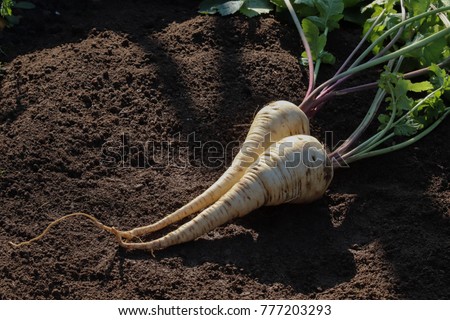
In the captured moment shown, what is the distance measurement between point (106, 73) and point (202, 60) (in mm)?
496

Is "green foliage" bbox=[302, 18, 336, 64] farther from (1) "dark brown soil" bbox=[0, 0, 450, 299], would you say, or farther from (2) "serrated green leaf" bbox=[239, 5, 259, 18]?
(2) "serrated green leaf" bbox=[239, 5, 259, 18]

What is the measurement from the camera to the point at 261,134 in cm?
383

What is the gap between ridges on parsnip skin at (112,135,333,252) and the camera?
11.7ft

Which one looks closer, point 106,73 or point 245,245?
point 245,245

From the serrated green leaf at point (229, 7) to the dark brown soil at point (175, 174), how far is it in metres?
0.04

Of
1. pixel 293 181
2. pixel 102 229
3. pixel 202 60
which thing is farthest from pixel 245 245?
pixel 202 60

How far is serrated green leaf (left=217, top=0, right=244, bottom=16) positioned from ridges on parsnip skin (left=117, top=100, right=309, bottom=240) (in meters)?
0.99

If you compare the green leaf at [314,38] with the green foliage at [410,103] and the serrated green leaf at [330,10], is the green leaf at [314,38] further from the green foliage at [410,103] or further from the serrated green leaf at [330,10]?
the green foliage at [410,103]

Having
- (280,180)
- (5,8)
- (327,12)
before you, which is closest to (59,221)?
(280,180)

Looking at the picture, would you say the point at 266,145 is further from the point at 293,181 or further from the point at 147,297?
the point at 147,297

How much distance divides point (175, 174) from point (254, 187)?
414mm

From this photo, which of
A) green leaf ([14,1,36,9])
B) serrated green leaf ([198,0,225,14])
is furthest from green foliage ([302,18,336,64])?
green leaf ([14,1,36,9])

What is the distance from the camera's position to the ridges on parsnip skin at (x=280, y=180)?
358cm

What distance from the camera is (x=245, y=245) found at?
3494 mm
